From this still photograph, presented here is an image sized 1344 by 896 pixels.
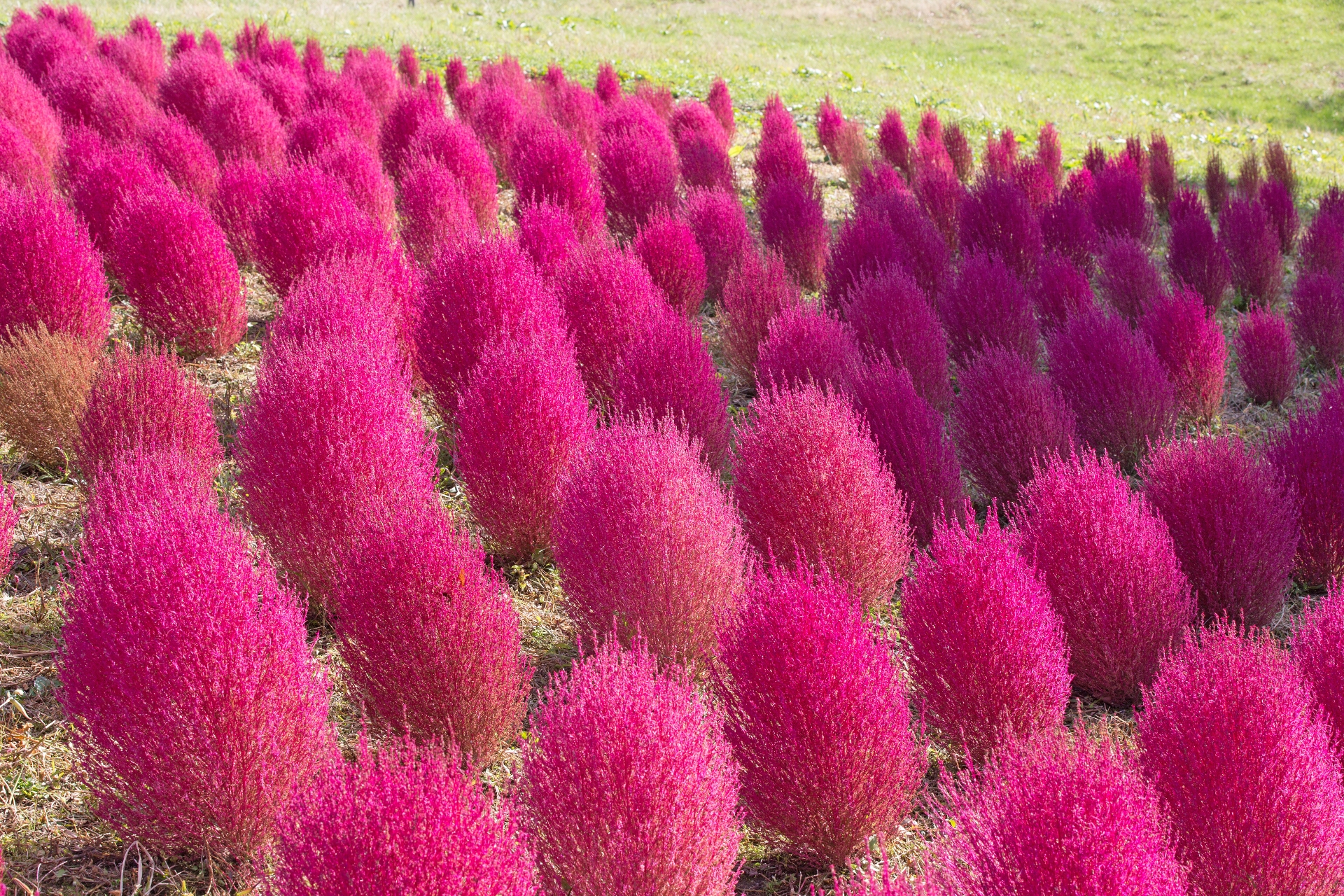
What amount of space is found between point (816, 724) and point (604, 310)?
2.79m

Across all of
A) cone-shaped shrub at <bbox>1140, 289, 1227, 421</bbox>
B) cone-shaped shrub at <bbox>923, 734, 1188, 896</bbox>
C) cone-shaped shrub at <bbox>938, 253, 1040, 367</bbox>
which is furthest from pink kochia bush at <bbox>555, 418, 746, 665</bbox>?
cone-shaped shrub at <bbox>1140, 289, 1227, 421</bbox>

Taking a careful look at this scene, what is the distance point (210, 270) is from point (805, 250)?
3678 millimetres

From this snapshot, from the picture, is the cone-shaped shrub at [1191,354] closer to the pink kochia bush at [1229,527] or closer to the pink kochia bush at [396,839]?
the pink kochia bush at [1229,527]

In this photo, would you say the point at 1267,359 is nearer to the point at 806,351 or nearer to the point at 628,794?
the point at 806,351

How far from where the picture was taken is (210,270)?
499cm

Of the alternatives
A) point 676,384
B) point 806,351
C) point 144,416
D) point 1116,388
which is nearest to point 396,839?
point 144,416

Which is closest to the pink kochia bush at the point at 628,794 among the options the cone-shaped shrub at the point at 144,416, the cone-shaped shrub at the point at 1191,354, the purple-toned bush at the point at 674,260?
the cone-shaped shrub at the point at 144,416

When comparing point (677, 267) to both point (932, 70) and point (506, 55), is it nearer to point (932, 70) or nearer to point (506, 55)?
point (506, 55)

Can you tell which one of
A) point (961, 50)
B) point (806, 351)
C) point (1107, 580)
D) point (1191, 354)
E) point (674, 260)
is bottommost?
point (1107, 580)

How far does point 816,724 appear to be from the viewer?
9.04ft

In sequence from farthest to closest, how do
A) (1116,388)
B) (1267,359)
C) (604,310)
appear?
(1267,359) → (1116,388) → (604,310)

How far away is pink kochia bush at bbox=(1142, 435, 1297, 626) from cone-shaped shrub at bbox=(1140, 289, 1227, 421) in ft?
5.19

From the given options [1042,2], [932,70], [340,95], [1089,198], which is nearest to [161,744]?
[340,95]

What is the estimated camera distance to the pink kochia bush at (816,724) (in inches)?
Result: 109
